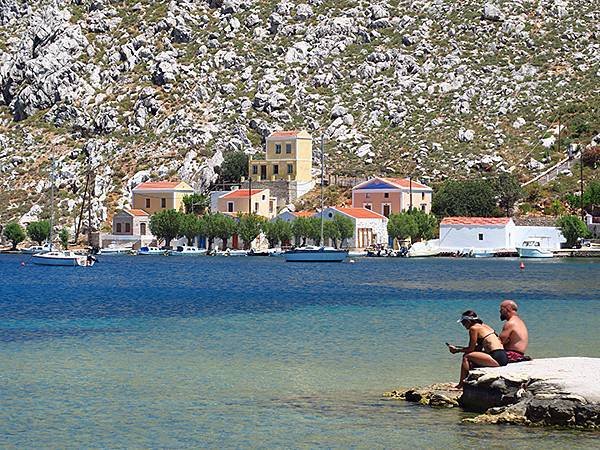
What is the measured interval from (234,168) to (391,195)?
2046 cm

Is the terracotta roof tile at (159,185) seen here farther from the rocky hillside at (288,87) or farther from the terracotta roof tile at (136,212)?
the terracotta roof tile at (136,212)

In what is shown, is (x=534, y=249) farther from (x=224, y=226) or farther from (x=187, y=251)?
(x=187, y=251)

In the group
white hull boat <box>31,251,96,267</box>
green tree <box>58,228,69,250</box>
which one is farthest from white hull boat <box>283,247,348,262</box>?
green tree <box>58,228,69,250</box>

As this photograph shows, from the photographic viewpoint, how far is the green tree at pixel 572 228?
107000 millimetres

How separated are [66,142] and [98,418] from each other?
120714 millimetres

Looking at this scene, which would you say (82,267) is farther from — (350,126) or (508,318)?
(508,318)

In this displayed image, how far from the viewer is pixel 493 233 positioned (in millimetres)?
110375

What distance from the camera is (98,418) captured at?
898 inches

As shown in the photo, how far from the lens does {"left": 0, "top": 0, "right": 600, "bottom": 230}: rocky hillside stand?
128500 millimetres

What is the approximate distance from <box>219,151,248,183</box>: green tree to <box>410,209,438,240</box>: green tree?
24.1 metres

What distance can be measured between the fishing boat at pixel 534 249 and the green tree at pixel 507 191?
23.2ft

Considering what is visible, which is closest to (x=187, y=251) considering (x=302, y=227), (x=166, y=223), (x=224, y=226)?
(x=166, y=223)

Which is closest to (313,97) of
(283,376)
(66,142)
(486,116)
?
(486,116)

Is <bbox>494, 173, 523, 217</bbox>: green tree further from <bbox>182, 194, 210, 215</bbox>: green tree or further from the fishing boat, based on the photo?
<bbox>182, 194, 210, 215</bbox>: green tree
